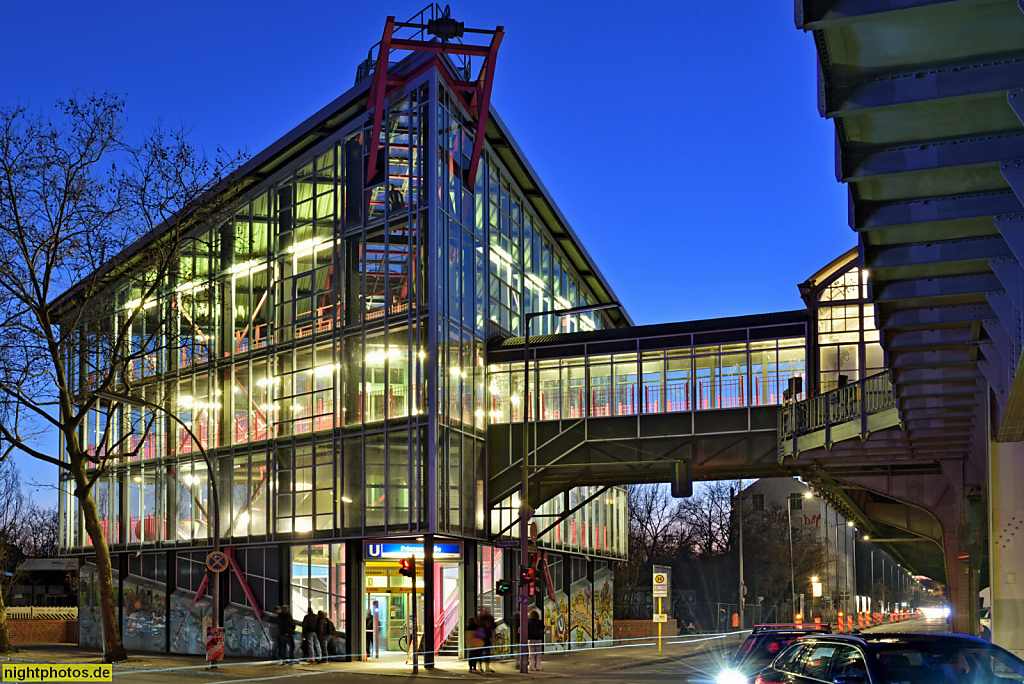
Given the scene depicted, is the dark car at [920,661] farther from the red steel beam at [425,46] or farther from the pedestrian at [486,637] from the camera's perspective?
the red steel beam at [425,46]

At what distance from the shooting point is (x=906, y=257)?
13.3 metres

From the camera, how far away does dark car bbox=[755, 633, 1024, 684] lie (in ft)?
31.9

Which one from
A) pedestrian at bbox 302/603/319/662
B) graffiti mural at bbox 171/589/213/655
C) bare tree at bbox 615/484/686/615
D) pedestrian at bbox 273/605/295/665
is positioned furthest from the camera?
bare tree at bbox 615/484/686/615

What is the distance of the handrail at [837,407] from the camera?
85.4 feet

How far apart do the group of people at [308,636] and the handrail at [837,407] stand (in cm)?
1518

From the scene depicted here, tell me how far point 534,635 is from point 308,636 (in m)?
7.38

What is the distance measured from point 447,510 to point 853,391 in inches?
539

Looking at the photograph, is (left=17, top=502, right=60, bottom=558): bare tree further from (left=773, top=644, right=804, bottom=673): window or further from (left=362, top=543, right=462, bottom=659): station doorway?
(left=773, top=644, right=804, bottom=673): window

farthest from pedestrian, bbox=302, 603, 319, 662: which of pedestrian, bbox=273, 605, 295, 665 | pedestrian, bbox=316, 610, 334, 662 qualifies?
pedestrian, bbox=273, 605, 295, 665

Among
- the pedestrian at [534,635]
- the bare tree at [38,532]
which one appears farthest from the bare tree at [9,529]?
the pedestrian at [534,635]

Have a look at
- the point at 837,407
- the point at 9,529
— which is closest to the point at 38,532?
the point at 9,529

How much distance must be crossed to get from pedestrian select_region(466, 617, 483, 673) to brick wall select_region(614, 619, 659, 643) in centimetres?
2630

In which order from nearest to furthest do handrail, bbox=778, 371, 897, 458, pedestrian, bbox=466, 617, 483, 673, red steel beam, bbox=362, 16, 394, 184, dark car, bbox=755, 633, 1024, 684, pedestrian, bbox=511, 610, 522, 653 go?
dark car, bbox=755, 633, 1024, 684
handrail, bbox=778, 371, 897, 458
pedestrian, bbox=466, 617, 483, 673
pedestrian, bbox=511, 610, 522, 653
red steel beam, bbox=362, 16, 394, 184

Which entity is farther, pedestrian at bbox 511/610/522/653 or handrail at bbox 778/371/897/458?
pedestrian at bbox 511/610/522/653
